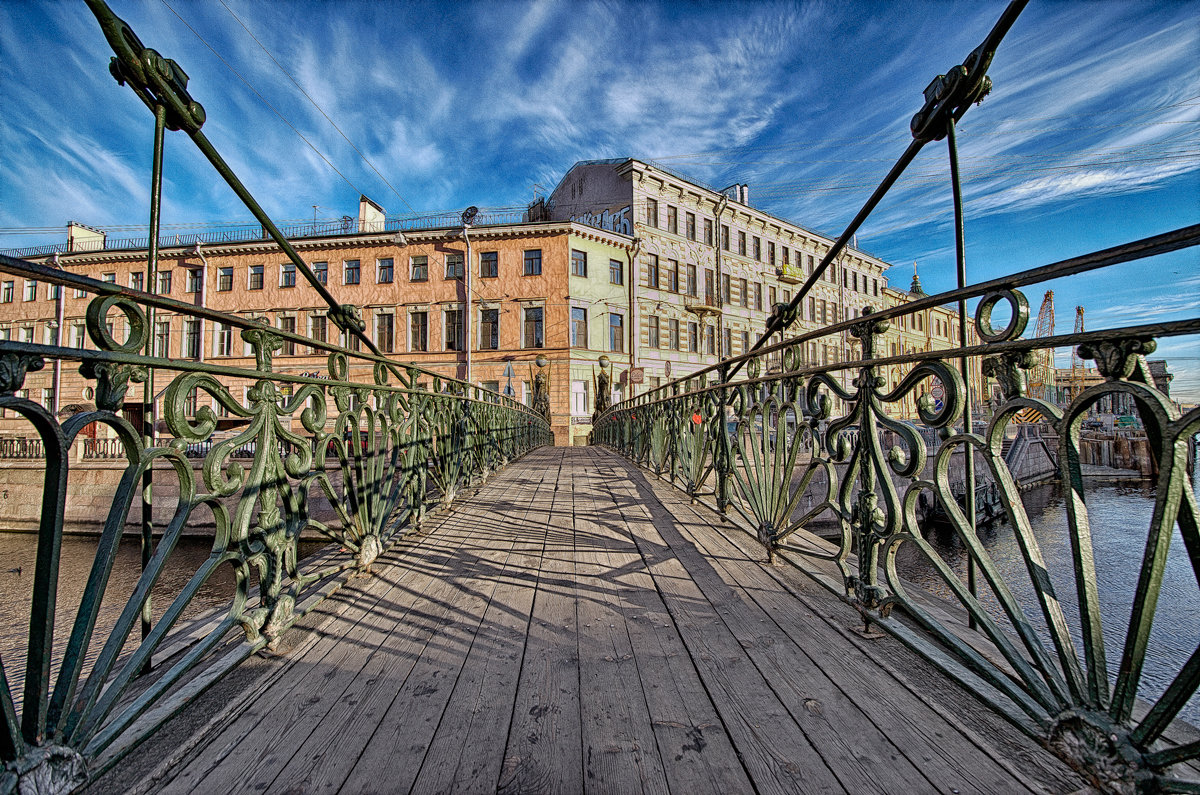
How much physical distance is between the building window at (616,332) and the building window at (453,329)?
686cm

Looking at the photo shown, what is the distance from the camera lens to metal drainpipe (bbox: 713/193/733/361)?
26.7 meters

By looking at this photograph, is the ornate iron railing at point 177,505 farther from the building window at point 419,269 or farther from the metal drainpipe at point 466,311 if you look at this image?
the building window at point 419,269

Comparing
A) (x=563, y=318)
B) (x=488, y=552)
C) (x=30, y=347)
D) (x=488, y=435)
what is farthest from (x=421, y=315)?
(x=30, y=347)

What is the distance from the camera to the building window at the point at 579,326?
2236cm

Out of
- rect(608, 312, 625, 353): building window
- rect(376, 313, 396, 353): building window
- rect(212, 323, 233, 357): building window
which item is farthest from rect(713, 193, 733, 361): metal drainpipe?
rect(212, 323, 233, 357): building window

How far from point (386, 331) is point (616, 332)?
10.8m

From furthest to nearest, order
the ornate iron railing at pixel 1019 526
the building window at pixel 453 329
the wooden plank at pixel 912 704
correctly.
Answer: the building window at pixel 453 329 → the wooden plank at pixel 912 704 → the ornate iron railing at pixel 1019 526

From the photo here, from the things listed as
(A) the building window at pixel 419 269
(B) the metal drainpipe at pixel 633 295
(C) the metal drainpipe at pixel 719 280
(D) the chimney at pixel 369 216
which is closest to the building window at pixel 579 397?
(B) the metal drainpipe at pixel 633 295

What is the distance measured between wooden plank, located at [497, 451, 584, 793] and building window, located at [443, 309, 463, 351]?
21737mm

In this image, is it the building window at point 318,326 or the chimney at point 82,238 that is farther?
the chimney at point 82,238

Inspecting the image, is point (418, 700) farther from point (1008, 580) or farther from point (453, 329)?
point (453, 329)

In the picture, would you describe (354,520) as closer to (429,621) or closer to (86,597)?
(429,621)

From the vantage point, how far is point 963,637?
1.62m

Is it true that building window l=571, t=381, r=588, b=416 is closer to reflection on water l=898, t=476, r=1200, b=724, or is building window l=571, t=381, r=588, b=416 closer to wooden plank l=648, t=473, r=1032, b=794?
reflection on water l=898, t=476, r=1200, b=724
